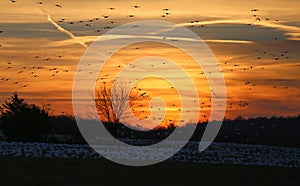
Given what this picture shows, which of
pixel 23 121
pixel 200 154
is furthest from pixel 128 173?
pixel 23 121

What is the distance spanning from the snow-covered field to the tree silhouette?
8.86 m

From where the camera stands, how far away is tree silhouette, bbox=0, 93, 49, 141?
50.7 m

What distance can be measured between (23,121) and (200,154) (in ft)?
47.2

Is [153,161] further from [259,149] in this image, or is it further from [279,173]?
[259,149]

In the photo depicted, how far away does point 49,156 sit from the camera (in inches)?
1435

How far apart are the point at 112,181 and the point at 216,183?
4.15 meters

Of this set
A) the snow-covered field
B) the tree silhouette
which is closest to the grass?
the snow-covered field

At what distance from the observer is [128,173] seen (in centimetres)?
3125

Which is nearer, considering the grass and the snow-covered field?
the grass

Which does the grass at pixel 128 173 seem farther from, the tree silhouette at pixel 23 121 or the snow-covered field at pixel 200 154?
the tree silhouette at pixel 23 121

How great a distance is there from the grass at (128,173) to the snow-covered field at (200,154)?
2163mm

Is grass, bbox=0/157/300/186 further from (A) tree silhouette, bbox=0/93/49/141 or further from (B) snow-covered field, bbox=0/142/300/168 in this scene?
(A) tree silhouette, bbox=0/93/49/141

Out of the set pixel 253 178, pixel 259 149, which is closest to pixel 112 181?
pixel 253 178

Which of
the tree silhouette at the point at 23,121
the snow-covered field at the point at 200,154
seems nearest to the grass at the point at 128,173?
the snow-covered field at the point at 200,154
